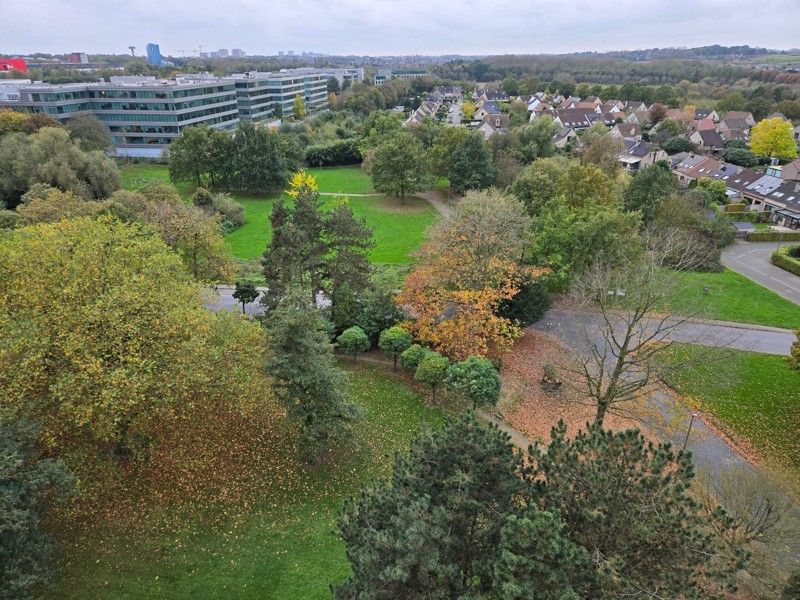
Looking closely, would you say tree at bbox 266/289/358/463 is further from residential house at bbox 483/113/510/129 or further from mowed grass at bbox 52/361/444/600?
residential house at bbox 483/113/510/129

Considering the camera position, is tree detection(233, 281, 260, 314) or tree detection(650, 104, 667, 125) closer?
tree detection(233, 281, 260, 314)

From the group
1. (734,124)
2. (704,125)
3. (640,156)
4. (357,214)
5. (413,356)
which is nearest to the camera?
(413,356)

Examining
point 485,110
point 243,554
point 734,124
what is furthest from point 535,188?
point 485,110

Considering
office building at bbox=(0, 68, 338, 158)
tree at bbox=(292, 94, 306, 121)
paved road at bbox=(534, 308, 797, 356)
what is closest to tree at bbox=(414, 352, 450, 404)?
paved road at bbox=(534, 308, 797, 356)

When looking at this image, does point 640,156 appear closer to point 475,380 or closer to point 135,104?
point 475,380

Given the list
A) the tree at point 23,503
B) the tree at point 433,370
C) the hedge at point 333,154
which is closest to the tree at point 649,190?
the tree at point 433,370

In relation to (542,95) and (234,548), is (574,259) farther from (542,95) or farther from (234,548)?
(542,95)

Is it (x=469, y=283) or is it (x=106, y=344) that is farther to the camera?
(x=469, y=283)

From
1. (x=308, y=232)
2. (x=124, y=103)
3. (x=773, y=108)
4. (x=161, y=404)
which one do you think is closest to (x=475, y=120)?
(x=773, y=108)
